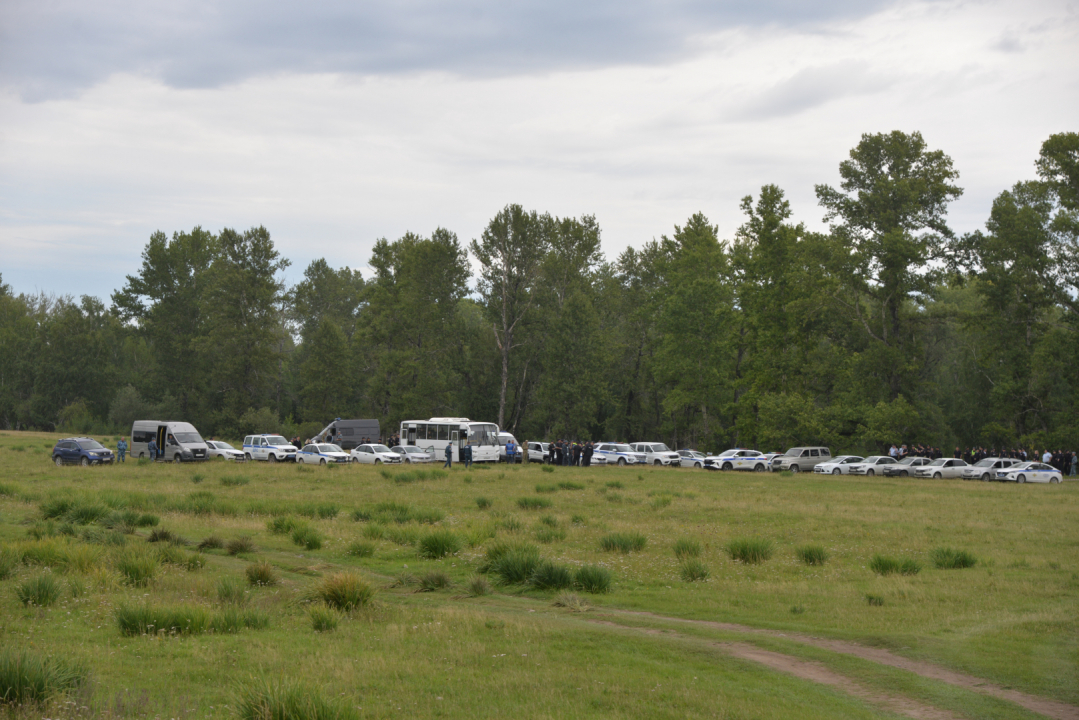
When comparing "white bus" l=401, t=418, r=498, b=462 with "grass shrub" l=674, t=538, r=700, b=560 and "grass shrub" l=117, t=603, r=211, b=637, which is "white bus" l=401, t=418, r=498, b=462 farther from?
"grass shrub" l=117, t=603, r=211, b=637

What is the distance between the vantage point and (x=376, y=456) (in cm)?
5575

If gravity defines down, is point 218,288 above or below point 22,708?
above

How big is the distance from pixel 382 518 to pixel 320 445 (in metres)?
33.8

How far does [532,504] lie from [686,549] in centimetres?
1069

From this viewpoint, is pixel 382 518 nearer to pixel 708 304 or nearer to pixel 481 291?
pixel 708 304

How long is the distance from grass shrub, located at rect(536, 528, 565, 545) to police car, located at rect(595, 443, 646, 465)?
4009cm

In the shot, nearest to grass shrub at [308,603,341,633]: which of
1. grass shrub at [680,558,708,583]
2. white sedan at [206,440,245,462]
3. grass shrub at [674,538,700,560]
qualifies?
grass shrub at [680,558,708,583]

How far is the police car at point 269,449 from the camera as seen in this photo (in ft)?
190

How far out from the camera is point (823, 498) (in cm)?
3416

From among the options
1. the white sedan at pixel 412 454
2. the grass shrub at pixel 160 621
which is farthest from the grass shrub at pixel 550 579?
the white sedan at pixel 412 454

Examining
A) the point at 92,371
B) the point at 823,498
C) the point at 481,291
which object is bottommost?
the point at 823,498

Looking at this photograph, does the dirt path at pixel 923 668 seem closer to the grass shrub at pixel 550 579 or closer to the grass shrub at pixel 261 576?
the grass shrub at pixel 550 579

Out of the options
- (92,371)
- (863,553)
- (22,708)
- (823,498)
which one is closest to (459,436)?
(823,498)

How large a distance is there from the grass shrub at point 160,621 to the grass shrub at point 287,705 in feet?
12.9
